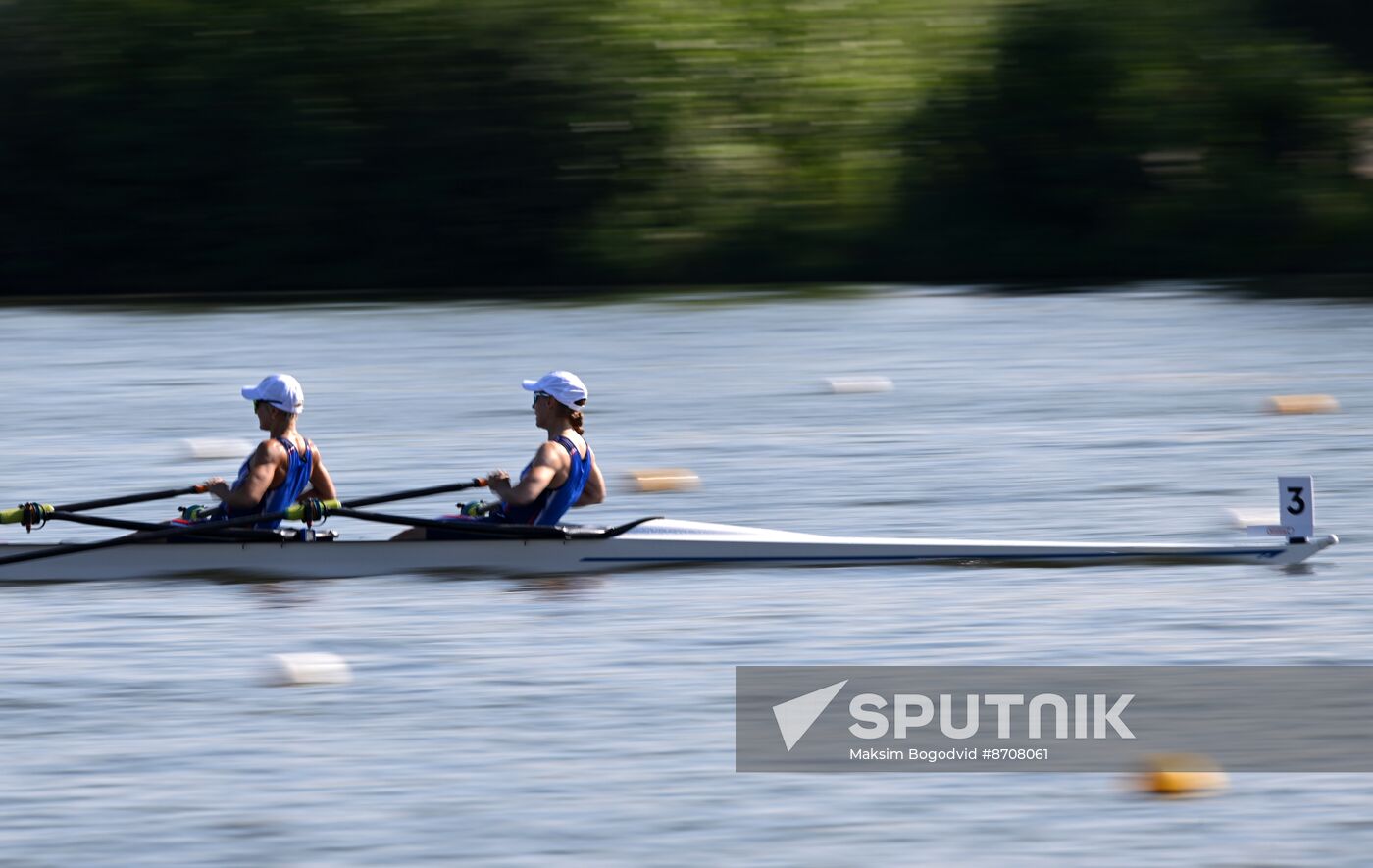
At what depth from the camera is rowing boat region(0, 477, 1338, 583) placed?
11.0m

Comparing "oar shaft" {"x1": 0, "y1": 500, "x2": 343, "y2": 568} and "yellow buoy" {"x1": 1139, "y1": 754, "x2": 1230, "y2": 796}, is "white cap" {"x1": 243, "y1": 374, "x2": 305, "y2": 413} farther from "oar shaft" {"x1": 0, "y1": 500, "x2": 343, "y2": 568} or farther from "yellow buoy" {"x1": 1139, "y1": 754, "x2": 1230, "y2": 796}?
"yellow buoy" {"x1": 1139, "y1": 754, "x2": 1230, "y2": 796}

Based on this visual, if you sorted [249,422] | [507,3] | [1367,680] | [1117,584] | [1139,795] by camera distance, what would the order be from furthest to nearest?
[507,3] → [249,422] → [1117,584] → [1367,680] → [1139,795]

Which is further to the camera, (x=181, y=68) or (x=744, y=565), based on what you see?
(x=181, y=68)

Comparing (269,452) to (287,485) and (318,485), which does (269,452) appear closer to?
(287,485)

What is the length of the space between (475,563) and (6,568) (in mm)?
2329

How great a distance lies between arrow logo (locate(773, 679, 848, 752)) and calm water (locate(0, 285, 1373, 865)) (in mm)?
222

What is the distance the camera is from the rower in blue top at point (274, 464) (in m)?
10.7

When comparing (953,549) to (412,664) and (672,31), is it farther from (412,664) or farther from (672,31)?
(672,31)

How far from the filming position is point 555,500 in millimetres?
10953

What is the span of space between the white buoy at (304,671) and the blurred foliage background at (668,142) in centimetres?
2265

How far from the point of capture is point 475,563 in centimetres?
1105

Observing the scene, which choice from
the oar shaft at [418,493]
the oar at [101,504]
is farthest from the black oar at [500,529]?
the oar at [101,504]

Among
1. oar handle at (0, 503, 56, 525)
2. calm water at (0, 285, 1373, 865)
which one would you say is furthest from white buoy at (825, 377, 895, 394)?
oar handle at (0, 503, 56, 525)

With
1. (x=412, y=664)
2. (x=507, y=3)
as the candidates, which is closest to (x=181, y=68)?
(x=507, y=3)
